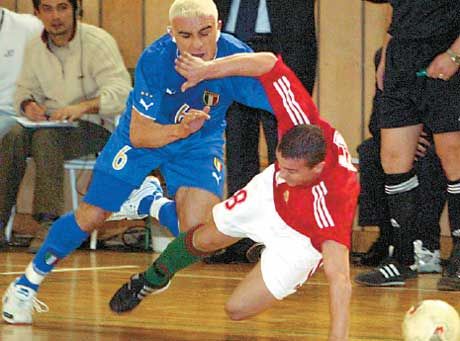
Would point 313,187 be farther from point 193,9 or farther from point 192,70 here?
point 193,9

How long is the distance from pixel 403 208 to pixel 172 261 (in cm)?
153

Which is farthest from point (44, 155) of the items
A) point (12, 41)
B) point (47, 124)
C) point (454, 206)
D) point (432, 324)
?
point (432, 324)

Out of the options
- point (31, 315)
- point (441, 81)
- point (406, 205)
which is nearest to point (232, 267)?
point (406, 205)

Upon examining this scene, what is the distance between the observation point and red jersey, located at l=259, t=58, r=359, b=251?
3.51 m

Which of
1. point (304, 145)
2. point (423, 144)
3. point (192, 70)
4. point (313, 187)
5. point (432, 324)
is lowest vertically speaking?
point (423, 144)

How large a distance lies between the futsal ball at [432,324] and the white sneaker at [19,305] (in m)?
1.36

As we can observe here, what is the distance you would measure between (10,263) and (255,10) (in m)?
1.76

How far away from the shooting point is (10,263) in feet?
19.3

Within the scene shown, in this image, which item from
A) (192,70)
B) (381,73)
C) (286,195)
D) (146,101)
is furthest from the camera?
(381,73)

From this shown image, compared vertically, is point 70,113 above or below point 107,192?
below

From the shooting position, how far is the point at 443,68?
15.6 ft

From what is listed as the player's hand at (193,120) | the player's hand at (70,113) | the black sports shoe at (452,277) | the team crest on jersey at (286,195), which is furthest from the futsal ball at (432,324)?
the player's hand at (70,113)

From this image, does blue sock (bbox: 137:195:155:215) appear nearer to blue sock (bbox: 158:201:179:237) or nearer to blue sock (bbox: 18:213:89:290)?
blue sock (bbox: 158:201:179:237)

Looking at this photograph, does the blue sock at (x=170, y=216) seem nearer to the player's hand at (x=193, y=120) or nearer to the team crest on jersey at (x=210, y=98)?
the team crest on jersey at (x=210, y=98)
